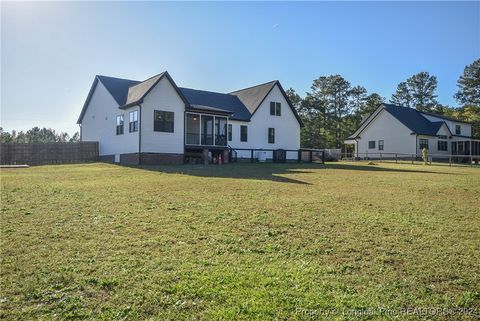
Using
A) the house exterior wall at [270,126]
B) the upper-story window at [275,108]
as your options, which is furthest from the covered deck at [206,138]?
the upper-story window at [275,108]

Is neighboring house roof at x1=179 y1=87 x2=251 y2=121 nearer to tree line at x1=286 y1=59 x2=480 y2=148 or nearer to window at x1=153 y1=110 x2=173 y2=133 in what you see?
window at x1=153 y1=110 x2=173 y2=133

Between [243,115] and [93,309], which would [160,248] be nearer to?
[93,309]

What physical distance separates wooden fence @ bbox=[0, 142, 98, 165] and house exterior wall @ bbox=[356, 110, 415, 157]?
32488mm

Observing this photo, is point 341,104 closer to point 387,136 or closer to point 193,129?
point 387,136

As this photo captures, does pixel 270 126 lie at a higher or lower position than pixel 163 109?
lower

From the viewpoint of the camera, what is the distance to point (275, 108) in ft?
108

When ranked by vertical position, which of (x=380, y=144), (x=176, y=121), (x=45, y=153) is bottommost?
(x=45, y=153)

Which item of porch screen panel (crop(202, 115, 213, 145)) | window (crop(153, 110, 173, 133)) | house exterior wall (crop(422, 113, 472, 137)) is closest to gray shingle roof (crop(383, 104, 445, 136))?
house exterior wall (crop(422, 113, 472, 137))

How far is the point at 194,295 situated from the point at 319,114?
5625cm

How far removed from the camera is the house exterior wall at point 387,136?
40938 millimetres

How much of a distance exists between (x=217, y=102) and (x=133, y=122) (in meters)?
10.1

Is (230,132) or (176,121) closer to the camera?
(176,121)

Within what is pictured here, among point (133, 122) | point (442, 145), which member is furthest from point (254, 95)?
point (442, 145)

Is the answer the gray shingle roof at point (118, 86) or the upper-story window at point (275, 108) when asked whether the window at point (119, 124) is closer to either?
the gray shingle roof at point (118, 86)
